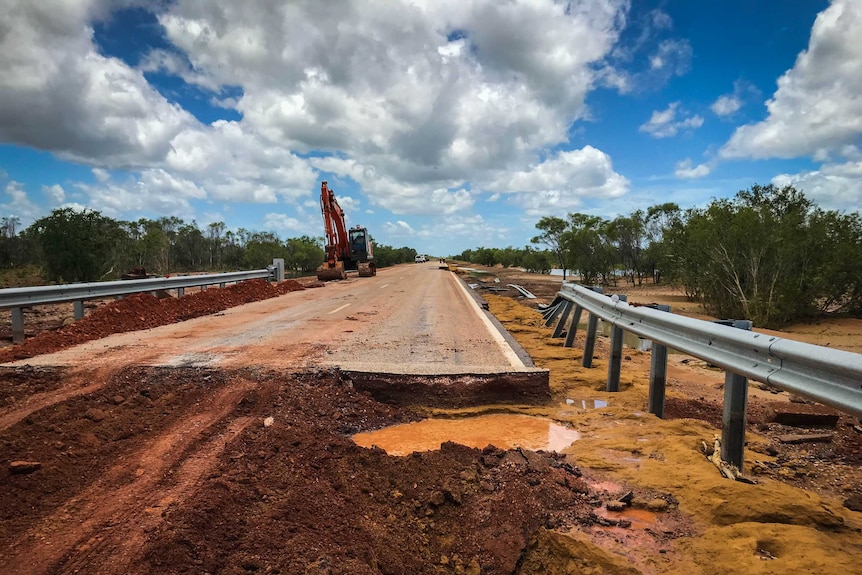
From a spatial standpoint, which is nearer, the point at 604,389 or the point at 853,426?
the point at 853,426

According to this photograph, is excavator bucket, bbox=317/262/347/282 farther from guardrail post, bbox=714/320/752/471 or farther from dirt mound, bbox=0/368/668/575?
guardrail post, bbox=714/320/752/471

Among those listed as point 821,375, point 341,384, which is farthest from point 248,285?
point 821,375

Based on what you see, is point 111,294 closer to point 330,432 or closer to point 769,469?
point 330,432

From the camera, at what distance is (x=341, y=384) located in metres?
5.98

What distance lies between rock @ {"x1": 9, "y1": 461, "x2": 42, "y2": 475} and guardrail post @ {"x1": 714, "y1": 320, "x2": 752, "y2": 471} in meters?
5.07

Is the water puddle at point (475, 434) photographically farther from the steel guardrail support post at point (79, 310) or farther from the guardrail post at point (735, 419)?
the steel guardrail support post at point (79, 310)

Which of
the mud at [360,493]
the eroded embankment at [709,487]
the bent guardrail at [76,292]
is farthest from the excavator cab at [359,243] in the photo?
the mud at [360,493]

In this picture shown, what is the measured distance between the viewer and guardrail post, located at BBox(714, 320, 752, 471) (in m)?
3.54

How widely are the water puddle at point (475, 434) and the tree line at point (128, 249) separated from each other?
19874mm

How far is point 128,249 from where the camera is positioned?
153ft

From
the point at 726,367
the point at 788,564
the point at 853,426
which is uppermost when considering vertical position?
the point at 726,367

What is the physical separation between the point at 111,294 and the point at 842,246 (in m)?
25.2

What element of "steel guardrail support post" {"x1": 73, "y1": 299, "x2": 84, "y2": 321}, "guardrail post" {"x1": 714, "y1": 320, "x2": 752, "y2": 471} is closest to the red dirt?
"guardrail post" {"x1": 714, "y1": 320, "x2": 752, "y2": 471}

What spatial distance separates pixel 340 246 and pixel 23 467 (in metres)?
30.9
